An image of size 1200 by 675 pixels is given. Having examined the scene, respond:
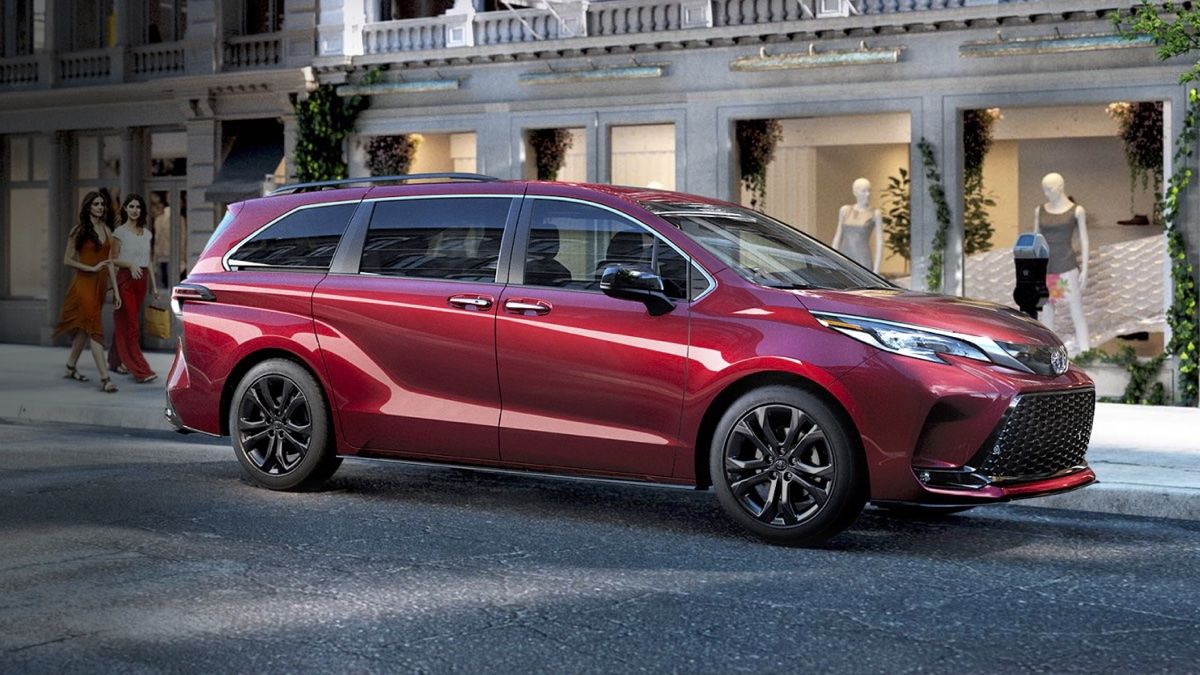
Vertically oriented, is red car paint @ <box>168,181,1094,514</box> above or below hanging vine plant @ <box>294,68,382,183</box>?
below

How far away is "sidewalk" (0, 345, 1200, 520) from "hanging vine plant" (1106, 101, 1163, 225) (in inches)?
97.5

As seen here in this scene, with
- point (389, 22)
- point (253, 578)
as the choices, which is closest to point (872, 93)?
point (389, 22)

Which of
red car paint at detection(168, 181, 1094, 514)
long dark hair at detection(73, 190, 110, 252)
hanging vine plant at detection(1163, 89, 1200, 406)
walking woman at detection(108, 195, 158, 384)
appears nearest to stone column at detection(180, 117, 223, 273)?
walking woman at detection(108, 195, 158, 384)

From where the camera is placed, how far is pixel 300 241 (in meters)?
9.24

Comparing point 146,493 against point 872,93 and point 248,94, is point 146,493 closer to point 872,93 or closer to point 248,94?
point 872,93

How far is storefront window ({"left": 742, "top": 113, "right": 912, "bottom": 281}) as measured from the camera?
1816 cm


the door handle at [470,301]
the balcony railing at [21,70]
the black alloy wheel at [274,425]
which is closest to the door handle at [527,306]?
the door handle at [470,301]

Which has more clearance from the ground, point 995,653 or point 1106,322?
point 1106,322

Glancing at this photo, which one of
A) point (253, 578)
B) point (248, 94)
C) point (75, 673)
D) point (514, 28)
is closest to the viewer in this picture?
point (75, 673)

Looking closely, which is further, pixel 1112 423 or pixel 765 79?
pixel 765 79

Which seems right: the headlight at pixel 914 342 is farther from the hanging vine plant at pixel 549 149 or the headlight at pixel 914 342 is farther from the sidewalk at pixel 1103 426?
the hanging vine plant at pixel 549 149

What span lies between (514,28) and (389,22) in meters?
2.11

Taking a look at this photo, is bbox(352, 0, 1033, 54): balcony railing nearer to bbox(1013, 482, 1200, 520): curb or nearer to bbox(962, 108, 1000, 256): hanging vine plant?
bbox(962, 108, 1000, 256): hanging vine plant

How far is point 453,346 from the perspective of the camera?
27.5 feet
